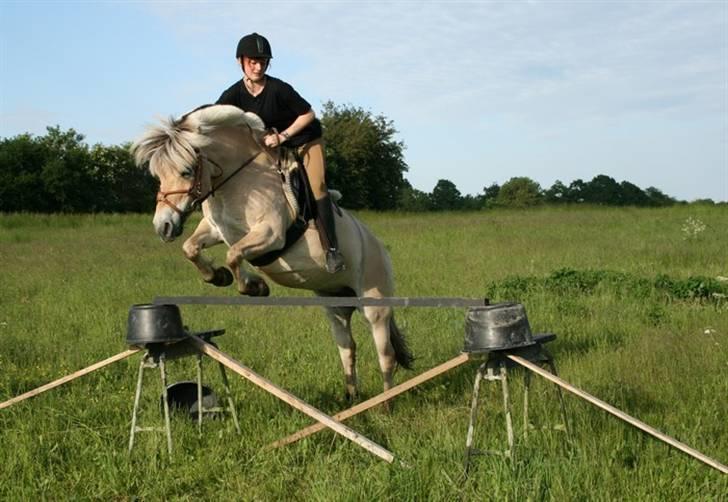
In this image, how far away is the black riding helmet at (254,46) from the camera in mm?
5238

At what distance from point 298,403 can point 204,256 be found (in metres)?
1.58

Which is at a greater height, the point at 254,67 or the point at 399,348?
the point at 254,67

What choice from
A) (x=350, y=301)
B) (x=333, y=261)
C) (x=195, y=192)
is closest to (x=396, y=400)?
(x=333, y=261)

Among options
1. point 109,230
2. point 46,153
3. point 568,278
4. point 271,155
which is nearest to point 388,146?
point 46,153

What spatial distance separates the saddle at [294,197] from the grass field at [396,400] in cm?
118

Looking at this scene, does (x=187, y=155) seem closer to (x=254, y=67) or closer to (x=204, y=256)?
(x=204, y=256)

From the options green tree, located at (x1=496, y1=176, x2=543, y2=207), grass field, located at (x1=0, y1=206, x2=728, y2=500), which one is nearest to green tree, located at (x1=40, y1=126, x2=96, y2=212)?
grass field, located at (x1=0, y1=206, x2=728, y2=500)

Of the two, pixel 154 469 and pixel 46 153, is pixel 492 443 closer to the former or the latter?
pixel 154 469

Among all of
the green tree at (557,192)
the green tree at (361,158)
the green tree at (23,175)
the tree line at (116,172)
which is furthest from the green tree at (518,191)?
the green tree at (23,175)

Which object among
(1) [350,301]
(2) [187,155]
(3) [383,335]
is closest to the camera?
(1) [350,301]

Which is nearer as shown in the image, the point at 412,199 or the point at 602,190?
the point at 412,199

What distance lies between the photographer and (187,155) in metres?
4.76

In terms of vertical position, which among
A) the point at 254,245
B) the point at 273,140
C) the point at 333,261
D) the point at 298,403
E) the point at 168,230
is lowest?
the point at 298,403

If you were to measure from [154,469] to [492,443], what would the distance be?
1.98 metres
